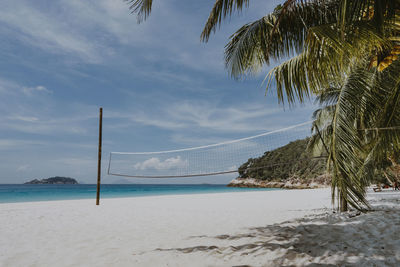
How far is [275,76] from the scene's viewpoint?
3.12m

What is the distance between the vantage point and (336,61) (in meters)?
2.52

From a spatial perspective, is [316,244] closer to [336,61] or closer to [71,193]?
[336,61]

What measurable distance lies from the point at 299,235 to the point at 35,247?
3122 millimetres

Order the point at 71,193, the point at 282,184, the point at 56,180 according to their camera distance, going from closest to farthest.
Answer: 1. the point at 71,193
2. the point at 282,184
3. the point at 56,180

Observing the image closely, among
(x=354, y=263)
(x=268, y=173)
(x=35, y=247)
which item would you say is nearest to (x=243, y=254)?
(x=354, y=263)

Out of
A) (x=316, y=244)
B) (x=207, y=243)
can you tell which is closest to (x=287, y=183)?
(x=316, y=244)

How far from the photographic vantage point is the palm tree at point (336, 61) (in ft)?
7.00

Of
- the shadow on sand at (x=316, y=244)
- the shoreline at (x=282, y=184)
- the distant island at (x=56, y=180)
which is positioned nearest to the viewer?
the shadow on sand at (x=316, y=244)

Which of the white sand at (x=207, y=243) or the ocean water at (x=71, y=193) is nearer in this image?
the white sand at (x=207, y=243)

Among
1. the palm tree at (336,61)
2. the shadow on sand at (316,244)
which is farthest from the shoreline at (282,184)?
the palm tree at (336,61)

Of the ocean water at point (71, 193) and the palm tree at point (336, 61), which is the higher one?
the palm tree at point (336, 61)

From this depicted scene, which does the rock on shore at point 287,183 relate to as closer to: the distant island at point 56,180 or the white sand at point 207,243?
the white sand at point 207,243

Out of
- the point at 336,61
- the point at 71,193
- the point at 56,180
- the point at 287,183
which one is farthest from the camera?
the point at 56,180

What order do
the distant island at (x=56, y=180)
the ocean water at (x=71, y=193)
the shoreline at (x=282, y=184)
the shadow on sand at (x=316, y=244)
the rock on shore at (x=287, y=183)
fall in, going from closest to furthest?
the shadow on sand at (x=316, y=244)
the ocean water at (x=71, y=193)
the rock on shore at (x=287, y=183)
the shoreline at (x=282, y=184)
the distant island at (x=56, y=180)
